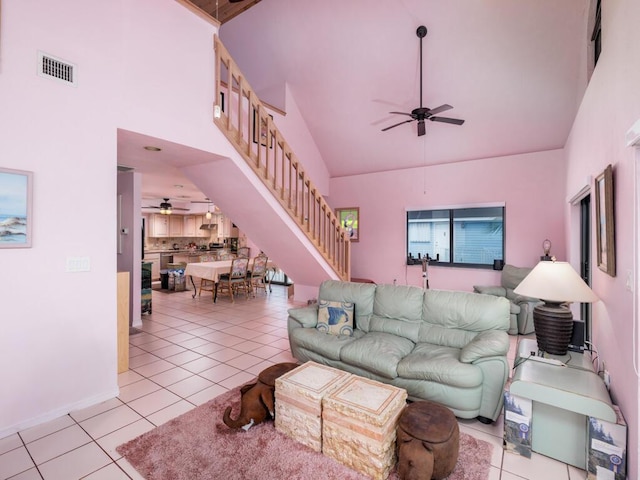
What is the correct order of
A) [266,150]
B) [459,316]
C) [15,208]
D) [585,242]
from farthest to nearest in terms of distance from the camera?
[266,150] → [585,242] → [459,316] → [15,208]

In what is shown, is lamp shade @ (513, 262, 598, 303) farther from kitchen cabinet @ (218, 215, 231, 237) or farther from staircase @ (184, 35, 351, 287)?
kitchen cabinet @ (218, 215, 231, 237)

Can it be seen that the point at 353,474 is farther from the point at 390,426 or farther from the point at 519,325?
the point at 519,325

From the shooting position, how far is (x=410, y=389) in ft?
8.79

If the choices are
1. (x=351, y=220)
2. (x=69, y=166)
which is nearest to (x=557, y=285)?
(x=69, y=166)

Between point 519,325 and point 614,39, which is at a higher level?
point 614,39

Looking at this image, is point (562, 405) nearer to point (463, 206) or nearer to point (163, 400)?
point (163, 400)

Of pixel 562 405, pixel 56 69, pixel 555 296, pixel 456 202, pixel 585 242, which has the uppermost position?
pixel 56 69

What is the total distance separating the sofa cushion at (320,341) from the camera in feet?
10.5

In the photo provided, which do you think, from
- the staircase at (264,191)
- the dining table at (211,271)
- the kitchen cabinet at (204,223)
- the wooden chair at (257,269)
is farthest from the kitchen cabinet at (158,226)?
the staircase at (264,191)

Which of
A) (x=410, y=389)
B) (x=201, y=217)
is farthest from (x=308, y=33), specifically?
(x=201, y=217)

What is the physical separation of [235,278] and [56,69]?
201 inches

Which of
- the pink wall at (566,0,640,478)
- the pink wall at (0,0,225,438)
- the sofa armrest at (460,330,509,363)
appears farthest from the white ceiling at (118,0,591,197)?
the sofa armrest at (460,330,509,363)

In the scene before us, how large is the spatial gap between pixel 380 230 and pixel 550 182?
329 cm

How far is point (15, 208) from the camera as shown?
2.45 metres
